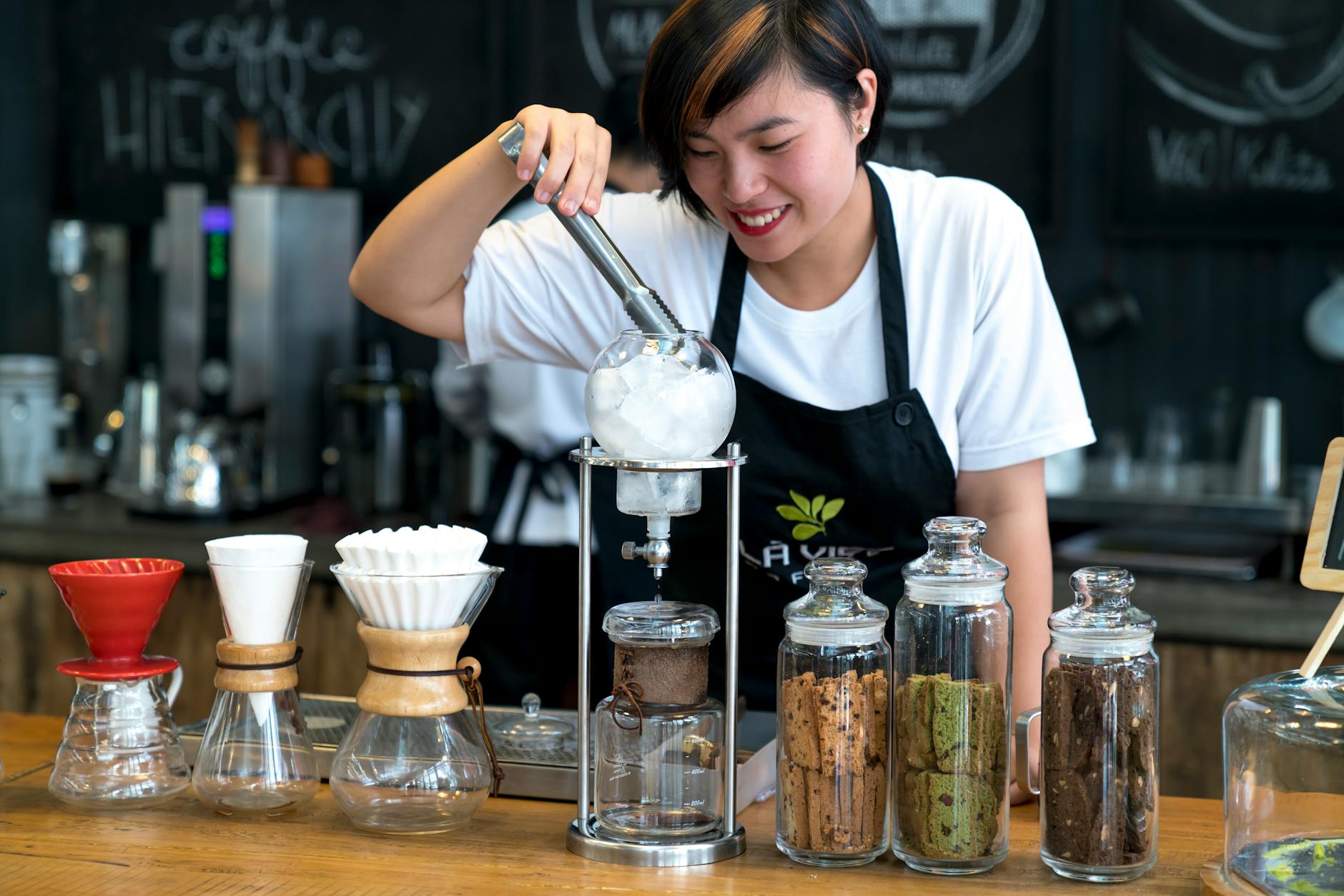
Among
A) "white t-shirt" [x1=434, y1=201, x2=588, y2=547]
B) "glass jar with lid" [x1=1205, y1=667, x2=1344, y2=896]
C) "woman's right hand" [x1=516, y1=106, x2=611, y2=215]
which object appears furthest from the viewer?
"white t-shirt" [x1=434, y1=201, x2=588, y2=547]

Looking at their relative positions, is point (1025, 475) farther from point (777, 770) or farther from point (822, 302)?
point (777, 770)

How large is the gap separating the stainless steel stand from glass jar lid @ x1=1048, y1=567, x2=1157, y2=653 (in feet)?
0.84

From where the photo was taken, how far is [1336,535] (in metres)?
1.14

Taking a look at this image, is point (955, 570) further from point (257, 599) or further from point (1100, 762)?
point (257, 599)

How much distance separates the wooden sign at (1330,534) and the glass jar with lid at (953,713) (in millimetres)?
240

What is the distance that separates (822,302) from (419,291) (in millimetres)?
448

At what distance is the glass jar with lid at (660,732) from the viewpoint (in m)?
1.19

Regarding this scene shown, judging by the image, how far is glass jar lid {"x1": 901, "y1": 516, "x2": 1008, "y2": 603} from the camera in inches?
45.5

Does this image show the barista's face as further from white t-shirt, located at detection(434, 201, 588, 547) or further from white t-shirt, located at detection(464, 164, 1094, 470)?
white t-shirt, located at detection(434, 201, 588, 547)

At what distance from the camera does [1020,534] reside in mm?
1601

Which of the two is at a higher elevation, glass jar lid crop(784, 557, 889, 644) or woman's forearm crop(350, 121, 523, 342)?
woman's forearm crop(350, 121, 523, 342)

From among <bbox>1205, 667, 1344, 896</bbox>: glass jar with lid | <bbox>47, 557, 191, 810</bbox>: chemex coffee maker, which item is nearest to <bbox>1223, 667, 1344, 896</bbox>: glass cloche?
<bbox>1205, 667, 1344, 896</bbox>: glass jar with lid

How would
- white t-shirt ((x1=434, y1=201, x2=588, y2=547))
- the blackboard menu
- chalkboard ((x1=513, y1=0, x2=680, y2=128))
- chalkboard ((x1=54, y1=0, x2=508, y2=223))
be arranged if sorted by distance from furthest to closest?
1. chalkboard ((x1=54, y1=0, x2=508, y2=223))
2. chalkboard ((x1=513, y1=0, x2=680, y2=128))
3. the blackboard menu
4. white t-shirt ((x1=434, y1=201, x2=588, y2=547))

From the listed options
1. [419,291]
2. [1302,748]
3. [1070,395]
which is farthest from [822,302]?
[1302,748]
